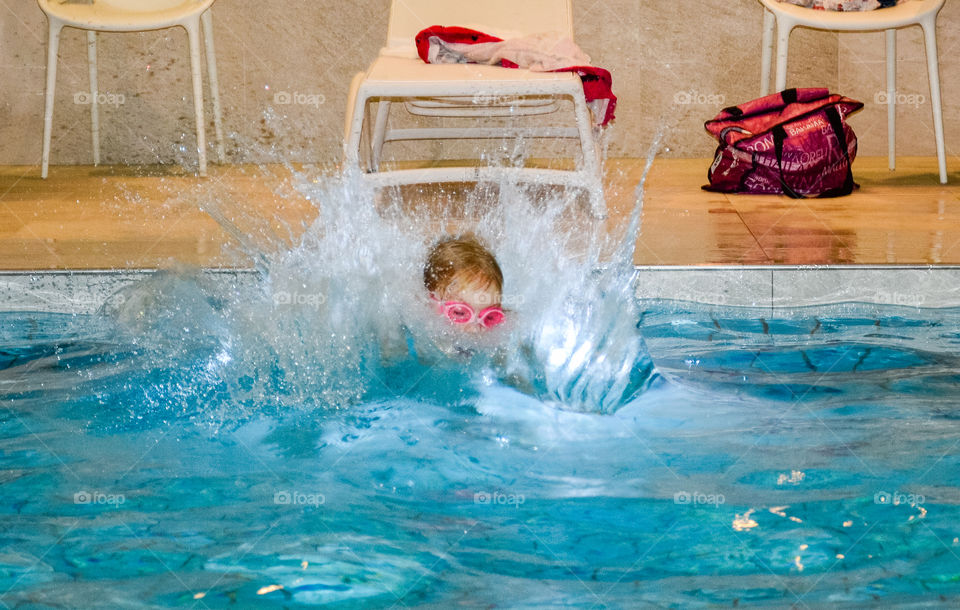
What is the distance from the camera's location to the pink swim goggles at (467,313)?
7.91ft

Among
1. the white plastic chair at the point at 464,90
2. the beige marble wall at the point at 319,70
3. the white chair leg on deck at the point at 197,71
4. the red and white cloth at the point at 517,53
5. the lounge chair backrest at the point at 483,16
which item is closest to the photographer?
the white plastic chair at the point at 464,90

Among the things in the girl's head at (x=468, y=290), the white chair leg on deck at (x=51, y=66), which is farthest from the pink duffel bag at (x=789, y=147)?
the white chair leg on deck at (x=51, y=66)

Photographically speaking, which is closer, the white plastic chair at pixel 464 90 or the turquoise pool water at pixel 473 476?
the turquoise pool water at pixel 473 476

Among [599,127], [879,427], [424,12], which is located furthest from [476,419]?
[424,12]

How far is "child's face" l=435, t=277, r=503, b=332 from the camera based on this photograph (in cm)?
242

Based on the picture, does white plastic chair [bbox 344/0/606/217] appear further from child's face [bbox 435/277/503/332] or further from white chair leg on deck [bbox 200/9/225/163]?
child's face [bbox 435/277/503/332]

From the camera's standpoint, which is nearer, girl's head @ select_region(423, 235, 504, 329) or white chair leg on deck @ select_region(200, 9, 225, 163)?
girl's head @ select_region(423, 235, 504, 329)

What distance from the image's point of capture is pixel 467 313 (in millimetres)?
2424

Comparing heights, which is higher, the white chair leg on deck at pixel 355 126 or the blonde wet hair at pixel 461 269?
the white chair leg on deck at pixel 355 126

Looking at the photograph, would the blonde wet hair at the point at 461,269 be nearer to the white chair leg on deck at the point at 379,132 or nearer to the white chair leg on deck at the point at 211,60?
the white chair leg on deck at the point at 379,132

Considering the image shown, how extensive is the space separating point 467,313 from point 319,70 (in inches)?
133

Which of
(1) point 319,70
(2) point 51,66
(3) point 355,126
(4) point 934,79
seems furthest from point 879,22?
(2) point 51,66

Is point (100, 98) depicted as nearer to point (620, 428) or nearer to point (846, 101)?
point (846, 101)

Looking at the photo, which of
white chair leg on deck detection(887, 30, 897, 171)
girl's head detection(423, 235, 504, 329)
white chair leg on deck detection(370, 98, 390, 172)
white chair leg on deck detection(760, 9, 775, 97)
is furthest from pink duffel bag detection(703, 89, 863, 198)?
girl's head detection(423, 235, 504, 329)
